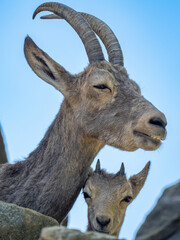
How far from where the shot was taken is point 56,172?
8.11 metres

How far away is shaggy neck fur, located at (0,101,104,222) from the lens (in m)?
7.92

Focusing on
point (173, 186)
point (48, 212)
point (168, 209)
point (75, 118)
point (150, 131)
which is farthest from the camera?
point (75, 118)

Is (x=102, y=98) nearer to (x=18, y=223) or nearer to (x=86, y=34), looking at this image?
(x=86, y=34)

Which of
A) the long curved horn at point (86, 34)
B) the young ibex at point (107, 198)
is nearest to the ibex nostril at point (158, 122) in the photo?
the young ibex at point (107, 198)

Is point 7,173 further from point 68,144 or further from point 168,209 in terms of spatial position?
point 168,209

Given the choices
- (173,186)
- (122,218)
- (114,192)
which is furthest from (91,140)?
(173,186)

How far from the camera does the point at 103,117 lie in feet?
26.6

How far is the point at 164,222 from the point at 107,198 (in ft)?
13.9

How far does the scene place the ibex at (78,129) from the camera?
306 inches

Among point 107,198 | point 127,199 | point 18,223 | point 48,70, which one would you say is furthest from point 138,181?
point 18,223

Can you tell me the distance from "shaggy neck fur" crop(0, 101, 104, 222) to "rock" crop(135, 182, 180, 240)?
392cm

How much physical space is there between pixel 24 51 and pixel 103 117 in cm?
207

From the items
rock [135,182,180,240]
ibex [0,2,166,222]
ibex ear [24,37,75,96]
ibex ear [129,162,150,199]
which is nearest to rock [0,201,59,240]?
ibex [0,2,166,222]

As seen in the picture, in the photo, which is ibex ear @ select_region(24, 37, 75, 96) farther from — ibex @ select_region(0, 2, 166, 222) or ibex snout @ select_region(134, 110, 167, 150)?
ibex snout @ select_region(134, 110, 167, 150)
